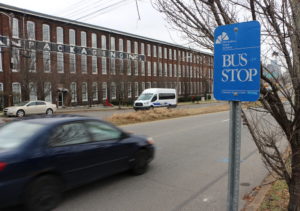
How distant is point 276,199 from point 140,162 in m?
2.87

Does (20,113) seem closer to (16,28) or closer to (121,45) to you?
(16,28)

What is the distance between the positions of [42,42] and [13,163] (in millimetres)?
35115

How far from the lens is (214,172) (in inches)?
244

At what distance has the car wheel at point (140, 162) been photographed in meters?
5.81

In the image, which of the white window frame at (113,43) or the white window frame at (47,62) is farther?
the white window frame at (113,43)

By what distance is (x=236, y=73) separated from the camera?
86.0 inches

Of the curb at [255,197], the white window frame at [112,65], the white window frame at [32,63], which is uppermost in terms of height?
the white window frame at [112,65]

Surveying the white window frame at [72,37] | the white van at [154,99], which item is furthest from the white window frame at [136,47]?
the white van at [154,99]

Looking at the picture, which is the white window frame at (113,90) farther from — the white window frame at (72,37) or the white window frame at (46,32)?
the white window frame at (46,32)

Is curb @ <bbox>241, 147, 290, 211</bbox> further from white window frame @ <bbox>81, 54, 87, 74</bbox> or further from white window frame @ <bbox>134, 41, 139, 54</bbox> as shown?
white window frame @ <bbox>134, 41, 139, 54</bbox>

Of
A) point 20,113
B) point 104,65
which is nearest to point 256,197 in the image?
point 20,113

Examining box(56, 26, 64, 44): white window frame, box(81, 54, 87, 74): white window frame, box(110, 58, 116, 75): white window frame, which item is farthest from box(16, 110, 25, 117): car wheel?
box(110, 58, 116, 75): white window frame

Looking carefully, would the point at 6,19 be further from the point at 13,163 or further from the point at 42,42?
the point at 13,163

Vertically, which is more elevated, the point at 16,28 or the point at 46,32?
the point at 46,32
